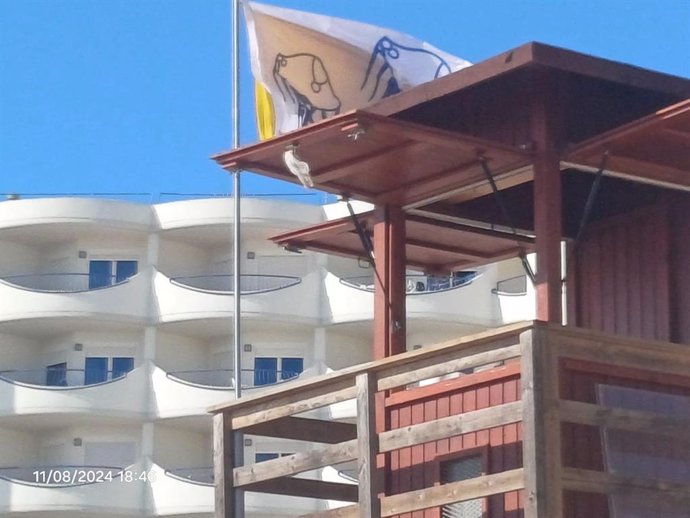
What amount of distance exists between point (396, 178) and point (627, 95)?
2.13 m

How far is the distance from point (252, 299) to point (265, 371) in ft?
8.01

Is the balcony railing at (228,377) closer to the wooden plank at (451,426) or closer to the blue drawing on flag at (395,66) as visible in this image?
the blue drawing on flag at (395,66)

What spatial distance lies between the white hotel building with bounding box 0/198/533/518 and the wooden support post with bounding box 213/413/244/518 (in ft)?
143

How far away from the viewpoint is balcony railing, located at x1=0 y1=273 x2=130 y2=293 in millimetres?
63469

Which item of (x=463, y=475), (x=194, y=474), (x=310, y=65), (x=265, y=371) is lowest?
(x=463, y=475)

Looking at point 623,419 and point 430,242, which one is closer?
point 623,419

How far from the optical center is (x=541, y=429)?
1345 centimetres

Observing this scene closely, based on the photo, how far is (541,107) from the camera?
15602 millimetres

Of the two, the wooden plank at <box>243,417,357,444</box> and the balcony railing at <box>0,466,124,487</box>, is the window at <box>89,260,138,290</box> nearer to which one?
the balcony railing at <box>0,466,124,487</box>

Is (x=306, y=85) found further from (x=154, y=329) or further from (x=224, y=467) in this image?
(x=154, y=329)

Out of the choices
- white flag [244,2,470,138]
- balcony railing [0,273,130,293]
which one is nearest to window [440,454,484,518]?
white flag [244,2,470,138]

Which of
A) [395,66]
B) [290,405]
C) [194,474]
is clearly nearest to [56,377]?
[194,474]

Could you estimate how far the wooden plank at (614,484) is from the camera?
1363 centimetres

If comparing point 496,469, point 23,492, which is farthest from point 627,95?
point 23,492
